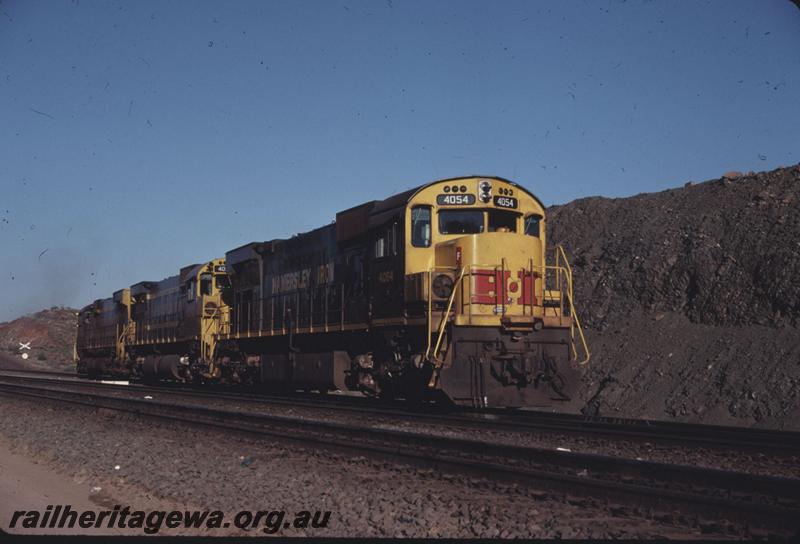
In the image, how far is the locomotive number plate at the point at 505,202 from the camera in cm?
1594

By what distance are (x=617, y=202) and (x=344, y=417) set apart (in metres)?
19.0

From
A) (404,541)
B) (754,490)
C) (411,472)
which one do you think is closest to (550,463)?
(411,472)

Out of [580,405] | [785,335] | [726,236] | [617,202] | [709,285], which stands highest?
[617,202]

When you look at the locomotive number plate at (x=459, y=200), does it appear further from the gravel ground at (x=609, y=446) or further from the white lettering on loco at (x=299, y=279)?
the white lettering on loco at (x=299, y=279)

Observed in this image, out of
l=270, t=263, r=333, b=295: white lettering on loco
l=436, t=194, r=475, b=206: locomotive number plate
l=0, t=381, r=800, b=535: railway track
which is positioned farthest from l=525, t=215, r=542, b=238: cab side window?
l=0, t=381, r=800, b=535: railway track

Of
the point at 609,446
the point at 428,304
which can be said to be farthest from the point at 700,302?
the point at 609,446

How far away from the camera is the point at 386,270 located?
53.7 ft

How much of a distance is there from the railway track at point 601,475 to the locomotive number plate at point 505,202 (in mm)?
5960

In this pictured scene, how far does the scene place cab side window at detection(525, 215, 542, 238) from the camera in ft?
54.4

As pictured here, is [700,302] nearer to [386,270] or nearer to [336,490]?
[386,270]

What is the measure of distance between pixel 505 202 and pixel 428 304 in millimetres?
2887

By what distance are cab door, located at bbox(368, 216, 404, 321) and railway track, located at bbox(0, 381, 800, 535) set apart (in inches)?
152

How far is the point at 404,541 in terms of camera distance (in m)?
6.05

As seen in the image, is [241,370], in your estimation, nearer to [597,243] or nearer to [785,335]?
[597,243]
